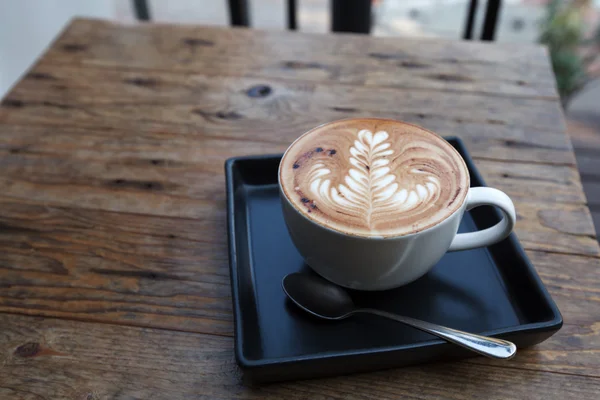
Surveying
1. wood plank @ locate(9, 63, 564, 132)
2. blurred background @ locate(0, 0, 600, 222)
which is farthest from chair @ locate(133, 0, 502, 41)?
wood plank @ locate(9, 63, 564, 132)

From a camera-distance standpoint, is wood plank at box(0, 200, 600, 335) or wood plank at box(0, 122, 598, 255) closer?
wood plank at box(0, 200, 600, 335)

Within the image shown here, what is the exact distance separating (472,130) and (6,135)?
0.82 metres

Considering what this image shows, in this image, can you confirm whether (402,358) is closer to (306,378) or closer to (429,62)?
(306,378)

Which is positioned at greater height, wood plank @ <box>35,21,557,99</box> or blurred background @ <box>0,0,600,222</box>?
wood plank @ <box>35,21,557,99</box>

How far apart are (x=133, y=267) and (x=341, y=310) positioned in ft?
0.93

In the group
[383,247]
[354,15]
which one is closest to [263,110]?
[383,247]

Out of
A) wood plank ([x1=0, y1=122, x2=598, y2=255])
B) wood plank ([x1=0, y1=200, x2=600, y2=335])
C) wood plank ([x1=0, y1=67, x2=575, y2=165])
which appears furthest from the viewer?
wood plank ([x1=0, y1=67, x2=575, y2=165])

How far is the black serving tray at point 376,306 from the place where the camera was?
1.80 feet

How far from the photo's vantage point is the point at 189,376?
0.58 m

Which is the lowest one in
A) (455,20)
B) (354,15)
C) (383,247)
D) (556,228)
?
(455,20)

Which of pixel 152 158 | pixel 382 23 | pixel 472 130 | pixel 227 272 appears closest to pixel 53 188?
pixel 152 158

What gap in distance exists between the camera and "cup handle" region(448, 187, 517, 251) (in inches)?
23.1

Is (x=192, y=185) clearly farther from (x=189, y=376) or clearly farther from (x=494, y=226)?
(x=494, y=226)

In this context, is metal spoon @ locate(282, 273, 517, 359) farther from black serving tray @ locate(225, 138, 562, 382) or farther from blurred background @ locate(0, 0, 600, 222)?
blurred background @ locate(0, 0, 600, 222)
